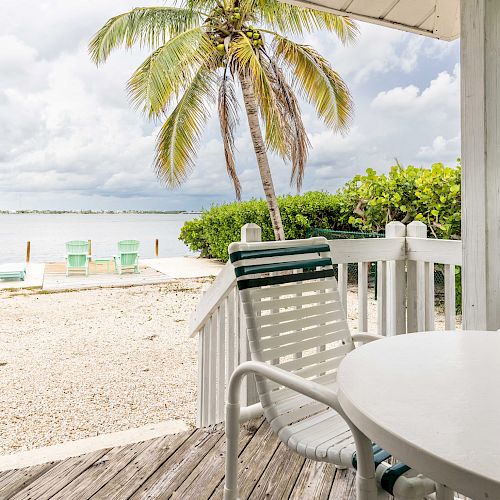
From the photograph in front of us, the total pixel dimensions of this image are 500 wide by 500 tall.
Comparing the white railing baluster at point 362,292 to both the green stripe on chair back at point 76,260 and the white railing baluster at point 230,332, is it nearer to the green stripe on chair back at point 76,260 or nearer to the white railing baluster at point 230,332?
the white railing baluster at point 230,332

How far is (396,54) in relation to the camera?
723 inches

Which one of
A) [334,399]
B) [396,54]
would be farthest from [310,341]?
[396,54]

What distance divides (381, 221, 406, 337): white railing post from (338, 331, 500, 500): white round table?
1.07m

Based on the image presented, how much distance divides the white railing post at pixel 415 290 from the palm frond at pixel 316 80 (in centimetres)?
563

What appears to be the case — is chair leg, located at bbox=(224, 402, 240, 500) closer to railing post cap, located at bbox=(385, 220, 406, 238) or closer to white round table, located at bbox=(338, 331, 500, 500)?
white round table, located at bbox=(338, 331, 500, 500)

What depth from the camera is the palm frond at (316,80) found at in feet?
23.4

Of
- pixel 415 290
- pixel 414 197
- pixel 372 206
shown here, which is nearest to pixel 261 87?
pixel 372 206

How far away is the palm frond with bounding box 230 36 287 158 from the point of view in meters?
6.55

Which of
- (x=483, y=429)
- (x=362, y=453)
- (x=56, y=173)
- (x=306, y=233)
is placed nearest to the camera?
(x=483, y=429)

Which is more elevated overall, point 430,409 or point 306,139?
point 306,139

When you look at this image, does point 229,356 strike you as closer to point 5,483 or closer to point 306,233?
point 5,483

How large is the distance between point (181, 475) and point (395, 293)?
47.8 inches

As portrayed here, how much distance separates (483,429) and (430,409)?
8cm

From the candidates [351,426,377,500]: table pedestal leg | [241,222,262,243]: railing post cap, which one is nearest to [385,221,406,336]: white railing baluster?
[241,222,262,243]: railing post cap
